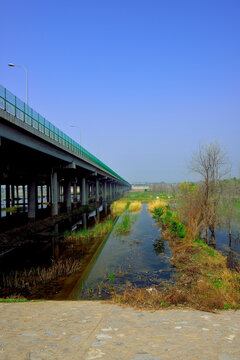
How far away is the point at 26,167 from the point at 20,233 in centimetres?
1128

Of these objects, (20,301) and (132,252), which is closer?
(20,301)

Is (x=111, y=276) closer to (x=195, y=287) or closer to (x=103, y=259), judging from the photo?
(x=103, y=259)

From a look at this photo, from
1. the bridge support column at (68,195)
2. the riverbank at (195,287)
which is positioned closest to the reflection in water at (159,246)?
the riverbank at (195,287)

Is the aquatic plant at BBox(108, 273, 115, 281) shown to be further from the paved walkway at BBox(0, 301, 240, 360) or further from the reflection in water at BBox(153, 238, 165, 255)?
the reflection in water at BBox(153, 238, 165, 255)

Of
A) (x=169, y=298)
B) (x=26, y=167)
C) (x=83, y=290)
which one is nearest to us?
(x=169, y=298)

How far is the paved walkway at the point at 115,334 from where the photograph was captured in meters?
4.50

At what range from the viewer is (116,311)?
23.2ft

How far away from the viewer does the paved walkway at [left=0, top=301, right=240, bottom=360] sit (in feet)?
14.8

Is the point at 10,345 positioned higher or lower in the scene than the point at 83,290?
higher

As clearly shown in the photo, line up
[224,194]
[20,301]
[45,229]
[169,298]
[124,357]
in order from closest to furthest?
[124,357]
[169,298]
[20,301]
[224,194]
[45,229]

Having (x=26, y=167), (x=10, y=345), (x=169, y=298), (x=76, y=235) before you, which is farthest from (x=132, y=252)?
(x=26, y=167)

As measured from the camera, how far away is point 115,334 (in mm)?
5379

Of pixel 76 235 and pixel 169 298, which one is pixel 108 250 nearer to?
pixel 76 235

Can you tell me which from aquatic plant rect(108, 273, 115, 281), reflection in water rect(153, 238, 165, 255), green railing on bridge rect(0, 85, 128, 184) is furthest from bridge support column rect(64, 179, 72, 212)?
aquatic plant rect(108, 273, 115, 281)
